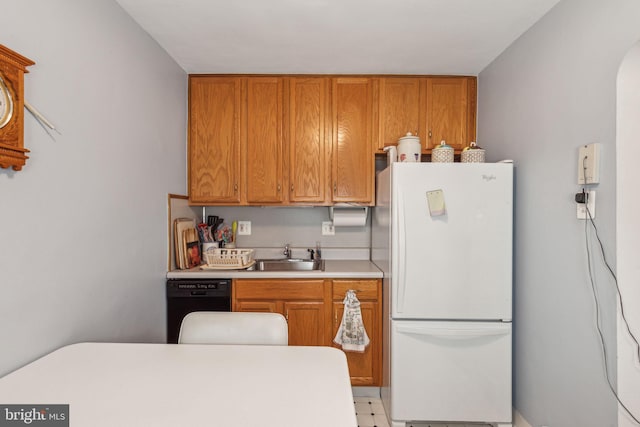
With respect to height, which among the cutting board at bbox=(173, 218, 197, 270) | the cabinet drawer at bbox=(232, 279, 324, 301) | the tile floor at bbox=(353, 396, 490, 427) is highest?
the cutting board at bbox=(173, 218, 197, 270)

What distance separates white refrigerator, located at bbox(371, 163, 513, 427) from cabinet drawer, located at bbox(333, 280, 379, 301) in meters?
0.35

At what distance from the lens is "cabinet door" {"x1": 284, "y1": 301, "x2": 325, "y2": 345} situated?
235 centimetres

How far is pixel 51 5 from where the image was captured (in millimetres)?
1271

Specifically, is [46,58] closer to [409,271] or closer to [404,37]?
[404,37]

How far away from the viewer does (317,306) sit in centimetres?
235

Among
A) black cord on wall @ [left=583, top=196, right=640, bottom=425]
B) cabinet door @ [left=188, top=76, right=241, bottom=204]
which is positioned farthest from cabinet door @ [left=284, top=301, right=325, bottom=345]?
black cord on wall @ [left=583, top=196, right=640, bottom=425]

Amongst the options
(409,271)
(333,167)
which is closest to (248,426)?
(409,271)

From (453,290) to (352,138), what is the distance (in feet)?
4.39

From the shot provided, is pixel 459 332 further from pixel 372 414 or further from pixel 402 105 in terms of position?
pixel 402 105

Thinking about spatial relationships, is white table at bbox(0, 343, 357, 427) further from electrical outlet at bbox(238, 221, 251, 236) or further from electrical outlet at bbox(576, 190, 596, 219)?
electrical outlet at bbox(238, 221, 251, 236)

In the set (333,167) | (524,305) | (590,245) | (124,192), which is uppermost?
(333,167)

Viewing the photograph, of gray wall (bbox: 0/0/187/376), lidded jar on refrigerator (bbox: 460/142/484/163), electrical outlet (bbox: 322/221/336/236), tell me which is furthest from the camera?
electrical outlet (bbox: 322/221/336/236)

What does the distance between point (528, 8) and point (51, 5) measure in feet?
7.01

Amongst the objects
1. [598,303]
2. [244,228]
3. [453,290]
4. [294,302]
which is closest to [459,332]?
[453,290]
